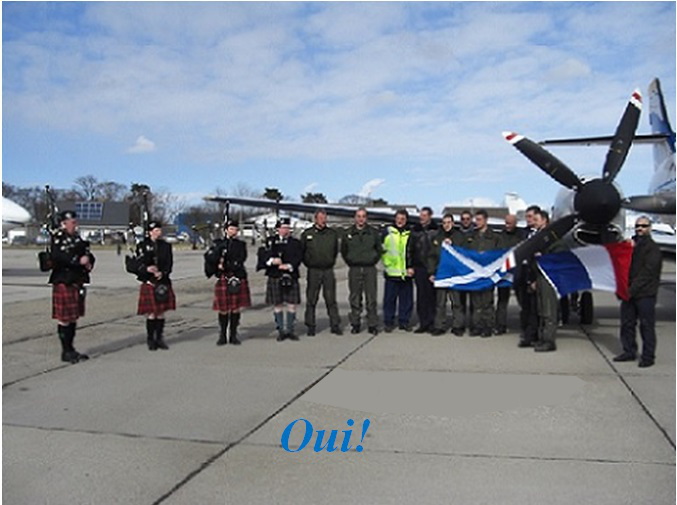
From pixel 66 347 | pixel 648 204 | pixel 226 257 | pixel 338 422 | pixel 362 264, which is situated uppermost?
pixel 648 204

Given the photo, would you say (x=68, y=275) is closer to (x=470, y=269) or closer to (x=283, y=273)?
(x=283, y=273)

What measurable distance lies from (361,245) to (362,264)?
31cm

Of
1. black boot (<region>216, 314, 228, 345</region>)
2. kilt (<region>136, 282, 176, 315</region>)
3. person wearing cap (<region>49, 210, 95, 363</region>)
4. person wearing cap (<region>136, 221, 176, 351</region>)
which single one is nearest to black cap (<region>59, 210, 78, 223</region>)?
person wearing cap (<region>49, 210, 95, 363</region>)

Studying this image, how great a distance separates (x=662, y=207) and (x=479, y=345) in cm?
376

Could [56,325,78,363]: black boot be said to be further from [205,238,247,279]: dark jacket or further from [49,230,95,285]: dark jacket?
[205,238,247,279]: dark jacket

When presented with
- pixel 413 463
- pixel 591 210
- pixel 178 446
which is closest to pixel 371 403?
pixel 413 463

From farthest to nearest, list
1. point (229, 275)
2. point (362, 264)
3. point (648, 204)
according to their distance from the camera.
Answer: point (362, 264)
point (648, 204)
point (229, 275)

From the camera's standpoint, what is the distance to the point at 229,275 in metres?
8.88

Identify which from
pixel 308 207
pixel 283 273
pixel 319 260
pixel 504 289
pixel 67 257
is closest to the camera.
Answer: pixel 67 257

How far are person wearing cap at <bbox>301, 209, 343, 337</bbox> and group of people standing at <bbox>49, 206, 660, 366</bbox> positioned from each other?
0.6 inches

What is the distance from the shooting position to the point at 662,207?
31.7 feet

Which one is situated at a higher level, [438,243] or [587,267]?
[438,243]

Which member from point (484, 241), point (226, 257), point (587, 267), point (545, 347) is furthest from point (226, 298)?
point (587, 267)

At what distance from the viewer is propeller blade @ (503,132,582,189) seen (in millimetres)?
9102
